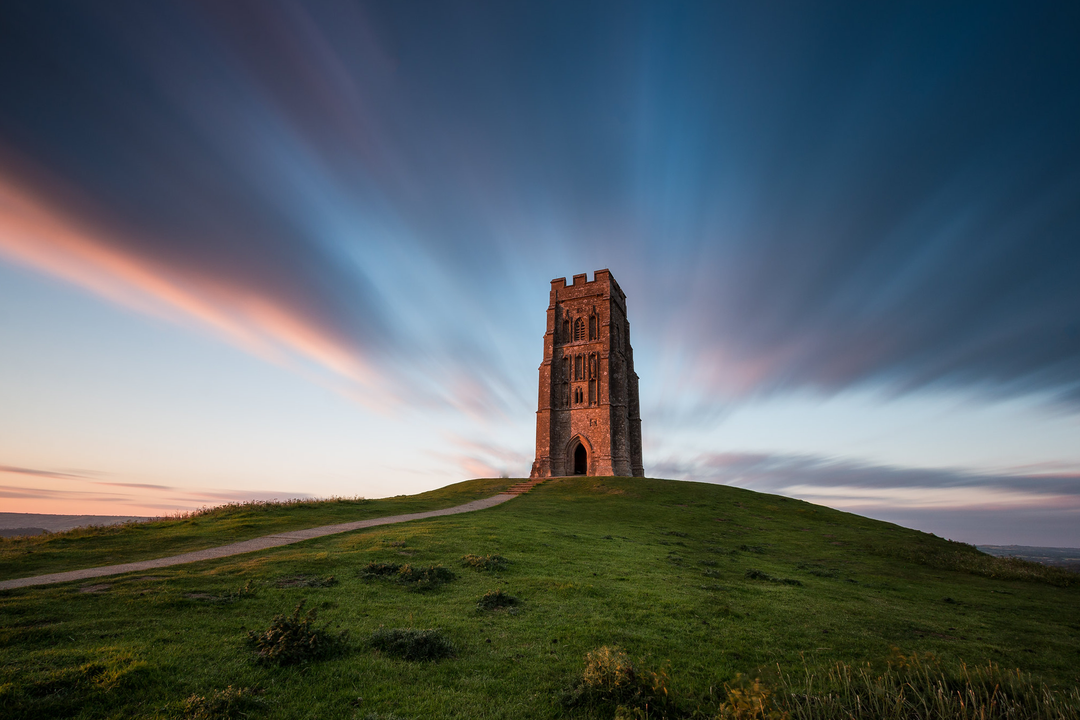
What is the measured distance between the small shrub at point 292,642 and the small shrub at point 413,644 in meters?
0.66

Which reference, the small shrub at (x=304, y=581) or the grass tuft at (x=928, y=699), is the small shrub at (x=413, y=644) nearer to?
the small shrub at (x=304, y=581)

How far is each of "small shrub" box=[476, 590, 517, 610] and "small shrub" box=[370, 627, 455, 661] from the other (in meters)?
2.40

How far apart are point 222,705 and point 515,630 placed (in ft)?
17.8

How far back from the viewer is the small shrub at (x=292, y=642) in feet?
25.4

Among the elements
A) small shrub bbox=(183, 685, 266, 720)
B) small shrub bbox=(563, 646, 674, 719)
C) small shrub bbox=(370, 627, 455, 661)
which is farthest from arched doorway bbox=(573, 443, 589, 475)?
small shrub bbox=(183, 685, 266, 720)

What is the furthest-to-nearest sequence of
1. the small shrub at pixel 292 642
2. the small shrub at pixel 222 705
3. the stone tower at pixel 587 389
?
the stone tower at pixel 587 389 < the small shrub at pixel 292 642 < the small shrub at pixel 222 705

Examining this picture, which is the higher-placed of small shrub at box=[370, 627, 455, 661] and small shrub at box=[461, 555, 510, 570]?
small shrub at box=[461, 555, 510, 570]

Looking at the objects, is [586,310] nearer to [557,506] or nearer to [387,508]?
[557,506]

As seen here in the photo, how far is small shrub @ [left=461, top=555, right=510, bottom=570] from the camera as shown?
14883 mm

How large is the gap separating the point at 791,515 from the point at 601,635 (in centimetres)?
2982

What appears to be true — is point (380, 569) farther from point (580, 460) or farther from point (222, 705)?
point (580, 460)

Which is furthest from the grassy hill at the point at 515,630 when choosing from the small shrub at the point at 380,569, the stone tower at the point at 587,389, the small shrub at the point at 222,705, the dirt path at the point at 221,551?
the stone tower at the point at 587,389

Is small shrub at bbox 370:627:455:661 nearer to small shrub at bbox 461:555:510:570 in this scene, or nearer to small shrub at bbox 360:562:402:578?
small shrub at bbox 360:562:402:578

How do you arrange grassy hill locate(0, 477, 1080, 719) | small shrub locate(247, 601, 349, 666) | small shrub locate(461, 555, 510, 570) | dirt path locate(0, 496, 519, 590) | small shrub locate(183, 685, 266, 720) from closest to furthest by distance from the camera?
small shrub locate(183, 685, 266, 720) < grassy hill locate(0, 477, 1080, 719) < small shrub locate(247, 601, 349, 666) < dirt path locate(0, 496, 519, 590) < small shrub locate(461, 555, 510, 570)
